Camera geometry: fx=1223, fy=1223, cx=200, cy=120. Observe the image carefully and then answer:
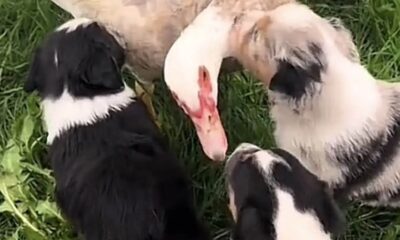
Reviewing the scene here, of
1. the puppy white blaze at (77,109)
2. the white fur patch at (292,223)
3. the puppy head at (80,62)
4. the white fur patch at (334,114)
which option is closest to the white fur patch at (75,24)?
the puppy head at (80,62)

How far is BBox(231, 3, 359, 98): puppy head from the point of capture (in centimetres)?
295

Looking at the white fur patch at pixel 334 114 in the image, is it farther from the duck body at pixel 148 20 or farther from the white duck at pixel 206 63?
Result: the duck body at pixel 148 20

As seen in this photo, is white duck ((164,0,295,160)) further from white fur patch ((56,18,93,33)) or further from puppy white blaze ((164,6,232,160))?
white fur patch ((56,18,93,33))

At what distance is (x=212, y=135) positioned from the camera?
3004mm

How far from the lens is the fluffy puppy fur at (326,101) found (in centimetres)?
296

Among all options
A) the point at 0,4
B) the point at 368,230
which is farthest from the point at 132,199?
the point at 0,4

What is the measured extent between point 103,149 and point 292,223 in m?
0.57

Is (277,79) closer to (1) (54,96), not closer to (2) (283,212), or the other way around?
(2) (283,212)

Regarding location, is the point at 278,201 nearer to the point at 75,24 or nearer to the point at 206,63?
the point at 206,63

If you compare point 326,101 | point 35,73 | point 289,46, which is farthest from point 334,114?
point 35,73

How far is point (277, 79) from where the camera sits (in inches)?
117

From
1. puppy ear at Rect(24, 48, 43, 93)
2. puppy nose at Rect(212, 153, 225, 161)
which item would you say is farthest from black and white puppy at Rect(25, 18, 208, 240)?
puppy nose at Rect(212, 153, 225, 161)

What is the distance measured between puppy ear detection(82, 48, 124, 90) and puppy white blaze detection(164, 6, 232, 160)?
182 millimetres

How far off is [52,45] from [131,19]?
214 mm
